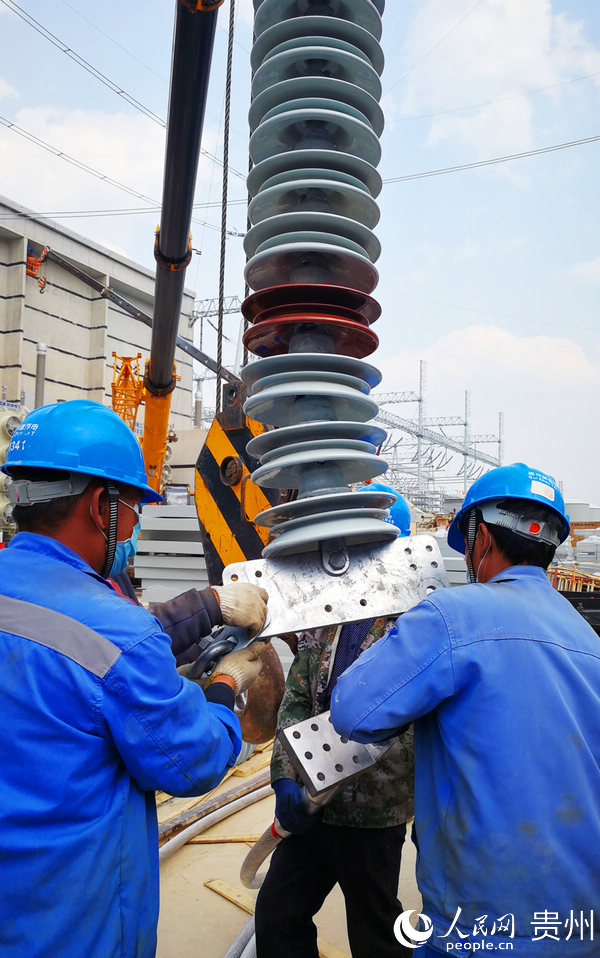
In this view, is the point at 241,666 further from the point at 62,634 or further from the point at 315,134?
the point at 315,134

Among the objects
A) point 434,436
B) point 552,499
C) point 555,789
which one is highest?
point 434,436

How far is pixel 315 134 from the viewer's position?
4.74 ft

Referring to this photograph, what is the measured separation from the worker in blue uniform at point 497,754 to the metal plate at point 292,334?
60 cm

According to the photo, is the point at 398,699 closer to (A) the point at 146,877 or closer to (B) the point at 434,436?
(A) the point at 146,877

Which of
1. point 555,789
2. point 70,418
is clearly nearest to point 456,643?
point 555,789

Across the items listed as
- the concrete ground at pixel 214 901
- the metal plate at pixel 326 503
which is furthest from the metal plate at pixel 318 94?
the concrete ground at pixel 214 901

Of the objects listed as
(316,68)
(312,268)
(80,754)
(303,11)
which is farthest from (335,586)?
(303,11)

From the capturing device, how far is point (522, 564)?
4.91ft

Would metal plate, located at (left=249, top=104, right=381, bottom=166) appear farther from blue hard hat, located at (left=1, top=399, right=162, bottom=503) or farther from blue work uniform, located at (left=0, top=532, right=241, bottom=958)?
blue work uniform, located at (left=0, top=532, right=241, bottom=958)

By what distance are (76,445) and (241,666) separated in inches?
26.0

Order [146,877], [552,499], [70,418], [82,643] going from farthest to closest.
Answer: [552,499], [70,418], [146,877], [82,643]

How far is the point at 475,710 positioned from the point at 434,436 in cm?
3736

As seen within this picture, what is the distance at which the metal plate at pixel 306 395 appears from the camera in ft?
4.39

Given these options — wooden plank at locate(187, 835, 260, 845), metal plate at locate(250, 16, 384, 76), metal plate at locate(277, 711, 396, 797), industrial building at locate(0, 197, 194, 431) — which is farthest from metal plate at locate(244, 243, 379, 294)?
industrial building at locate(0, 197, 194, 431)
